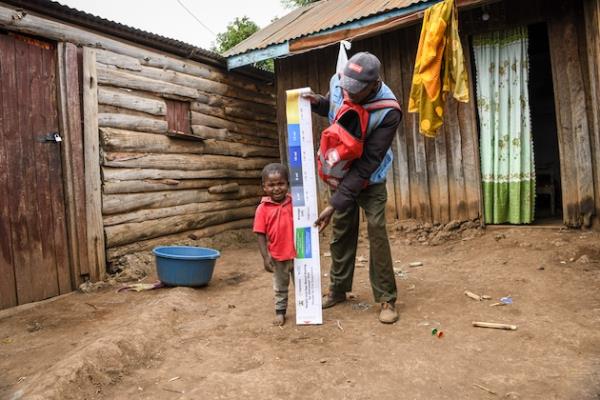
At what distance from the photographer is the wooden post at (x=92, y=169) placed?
17.2 feet

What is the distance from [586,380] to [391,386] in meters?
0.98

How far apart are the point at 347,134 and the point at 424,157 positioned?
3.58 meters

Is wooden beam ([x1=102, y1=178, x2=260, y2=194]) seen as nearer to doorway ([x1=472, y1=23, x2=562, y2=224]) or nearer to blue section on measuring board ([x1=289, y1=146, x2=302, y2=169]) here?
blue section on measuring board ([x1=289, y1=146, x2=302, y2=169])

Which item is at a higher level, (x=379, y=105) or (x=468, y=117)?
(x=468, y=117)

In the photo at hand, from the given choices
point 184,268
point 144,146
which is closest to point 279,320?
point 184,268

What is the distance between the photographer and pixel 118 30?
5.73 meters

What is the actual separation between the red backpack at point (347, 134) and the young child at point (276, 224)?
0.41m

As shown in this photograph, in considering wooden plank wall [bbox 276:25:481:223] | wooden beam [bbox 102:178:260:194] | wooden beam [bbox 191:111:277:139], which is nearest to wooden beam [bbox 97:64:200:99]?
wooden beam [bbox 191:111:277:139]

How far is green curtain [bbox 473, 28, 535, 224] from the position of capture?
5.64m

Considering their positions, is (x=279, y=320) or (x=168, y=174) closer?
(x=279, y=320)

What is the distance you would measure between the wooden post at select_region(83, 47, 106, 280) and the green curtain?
4.81 m

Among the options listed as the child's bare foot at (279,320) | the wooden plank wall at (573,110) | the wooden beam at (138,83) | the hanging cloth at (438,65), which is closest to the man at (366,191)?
the child's bare foot at (279,320)

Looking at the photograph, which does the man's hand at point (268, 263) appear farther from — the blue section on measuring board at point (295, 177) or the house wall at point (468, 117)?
the house wall at point (468, 117)

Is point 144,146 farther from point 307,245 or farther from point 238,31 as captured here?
point 238,31
